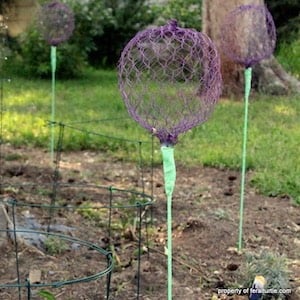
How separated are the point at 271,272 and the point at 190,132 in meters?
3.98

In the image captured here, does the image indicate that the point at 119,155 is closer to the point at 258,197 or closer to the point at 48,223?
the point at 258,197

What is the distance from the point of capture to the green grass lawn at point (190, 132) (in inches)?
239

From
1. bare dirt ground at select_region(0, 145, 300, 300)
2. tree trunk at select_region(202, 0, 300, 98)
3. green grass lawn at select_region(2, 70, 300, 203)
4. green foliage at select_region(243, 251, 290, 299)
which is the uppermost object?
tree trunk at select_region(202, 0, 300, 98)

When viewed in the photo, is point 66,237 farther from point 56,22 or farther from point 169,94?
point 56,22

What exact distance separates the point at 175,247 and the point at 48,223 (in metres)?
0.81

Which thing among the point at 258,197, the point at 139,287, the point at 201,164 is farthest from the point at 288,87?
the point at 139,287

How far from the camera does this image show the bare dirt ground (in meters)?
3.62

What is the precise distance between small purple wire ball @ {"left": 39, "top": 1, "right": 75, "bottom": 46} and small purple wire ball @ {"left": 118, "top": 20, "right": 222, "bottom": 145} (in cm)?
373

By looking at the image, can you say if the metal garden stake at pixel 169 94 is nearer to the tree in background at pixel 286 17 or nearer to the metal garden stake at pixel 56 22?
the metal garden stake at pixel 56 22

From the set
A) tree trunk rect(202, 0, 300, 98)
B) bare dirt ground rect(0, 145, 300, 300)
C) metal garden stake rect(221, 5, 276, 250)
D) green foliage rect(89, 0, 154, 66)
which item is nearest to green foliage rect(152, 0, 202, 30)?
green foliage rect(89, 0, 154, 66)

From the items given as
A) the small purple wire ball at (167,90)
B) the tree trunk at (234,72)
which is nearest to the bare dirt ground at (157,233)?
the small purple wire ball at (167,90)

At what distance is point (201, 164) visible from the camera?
627cm

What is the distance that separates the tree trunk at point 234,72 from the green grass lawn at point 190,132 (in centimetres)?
31

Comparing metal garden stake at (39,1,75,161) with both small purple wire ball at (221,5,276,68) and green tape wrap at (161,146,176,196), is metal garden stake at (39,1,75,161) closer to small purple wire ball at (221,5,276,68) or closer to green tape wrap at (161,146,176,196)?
small purple wire ball at (221,5,276,68)
